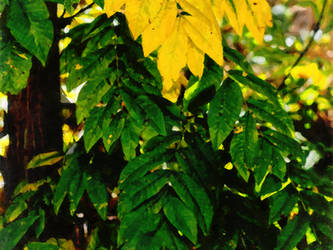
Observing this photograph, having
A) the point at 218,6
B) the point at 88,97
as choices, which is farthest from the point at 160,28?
the point at 88,97

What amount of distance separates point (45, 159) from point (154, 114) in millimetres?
455

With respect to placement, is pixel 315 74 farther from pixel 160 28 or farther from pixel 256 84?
pixel 160 28

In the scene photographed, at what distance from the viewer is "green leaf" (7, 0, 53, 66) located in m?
0.64

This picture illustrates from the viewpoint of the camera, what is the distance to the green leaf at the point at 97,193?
0.89 meters

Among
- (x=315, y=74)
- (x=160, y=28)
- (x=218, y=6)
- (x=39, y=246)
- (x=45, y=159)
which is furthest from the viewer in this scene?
(x=315, y=74)

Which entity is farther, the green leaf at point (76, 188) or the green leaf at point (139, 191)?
the green leaf at point (76, 188)

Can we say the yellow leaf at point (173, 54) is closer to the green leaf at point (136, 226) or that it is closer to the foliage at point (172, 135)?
the foliage at point (172, 135)

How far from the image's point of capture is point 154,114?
80 cm

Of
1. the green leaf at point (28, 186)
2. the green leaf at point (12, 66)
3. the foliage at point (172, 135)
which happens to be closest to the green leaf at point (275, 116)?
the foliage at point (172, 135)

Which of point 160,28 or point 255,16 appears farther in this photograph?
point 255,16

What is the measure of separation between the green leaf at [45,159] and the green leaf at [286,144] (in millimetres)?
636

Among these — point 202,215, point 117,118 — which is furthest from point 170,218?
point 117,118

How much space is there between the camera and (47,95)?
1149 millimetres

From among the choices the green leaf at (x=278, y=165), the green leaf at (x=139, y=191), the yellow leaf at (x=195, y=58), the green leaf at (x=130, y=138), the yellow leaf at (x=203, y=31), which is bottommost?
the green leaf at (x=139, y=191)
